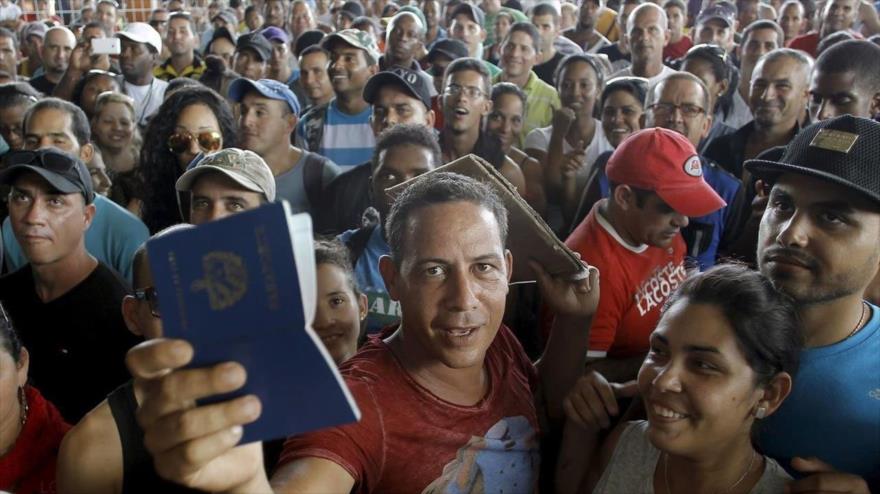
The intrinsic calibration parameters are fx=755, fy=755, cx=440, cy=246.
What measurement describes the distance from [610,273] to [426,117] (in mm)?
2060

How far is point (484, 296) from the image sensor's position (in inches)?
63.9

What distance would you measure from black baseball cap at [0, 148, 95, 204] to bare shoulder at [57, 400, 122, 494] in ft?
4.56

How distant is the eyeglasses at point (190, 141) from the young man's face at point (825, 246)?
2715 millimetres

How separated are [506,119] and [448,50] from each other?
6.47ft

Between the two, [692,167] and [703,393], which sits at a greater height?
[692,167]

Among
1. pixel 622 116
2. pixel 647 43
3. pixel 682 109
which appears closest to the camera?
pixel 682 109

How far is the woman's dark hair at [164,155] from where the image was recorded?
364 centimetres

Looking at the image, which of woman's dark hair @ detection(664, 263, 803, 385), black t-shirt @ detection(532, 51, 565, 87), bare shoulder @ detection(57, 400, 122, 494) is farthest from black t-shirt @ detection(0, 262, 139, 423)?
black t-shirt @ detection(532, 51, 565, 87)

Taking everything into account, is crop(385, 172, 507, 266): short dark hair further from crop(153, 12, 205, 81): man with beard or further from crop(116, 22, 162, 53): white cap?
crop(153, 12, 205, 81): man with beard

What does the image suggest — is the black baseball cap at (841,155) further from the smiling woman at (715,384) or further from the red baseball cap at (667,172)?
the red baseball cap at (667,172)

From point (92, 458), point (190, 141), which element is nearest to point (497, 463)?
point (92, 458)

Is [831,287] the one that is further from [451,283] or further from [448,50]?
[448,50]

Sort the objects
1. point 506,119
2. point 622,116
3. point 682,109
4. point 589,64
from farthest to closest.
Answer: point 589,64 < point 506,119 < point 622,116 < point 682,109

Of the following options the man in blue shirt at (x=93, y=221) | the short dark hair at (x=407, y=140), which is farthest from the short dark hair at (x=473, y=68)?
the man in blue shirt at (x=93, y=221)
